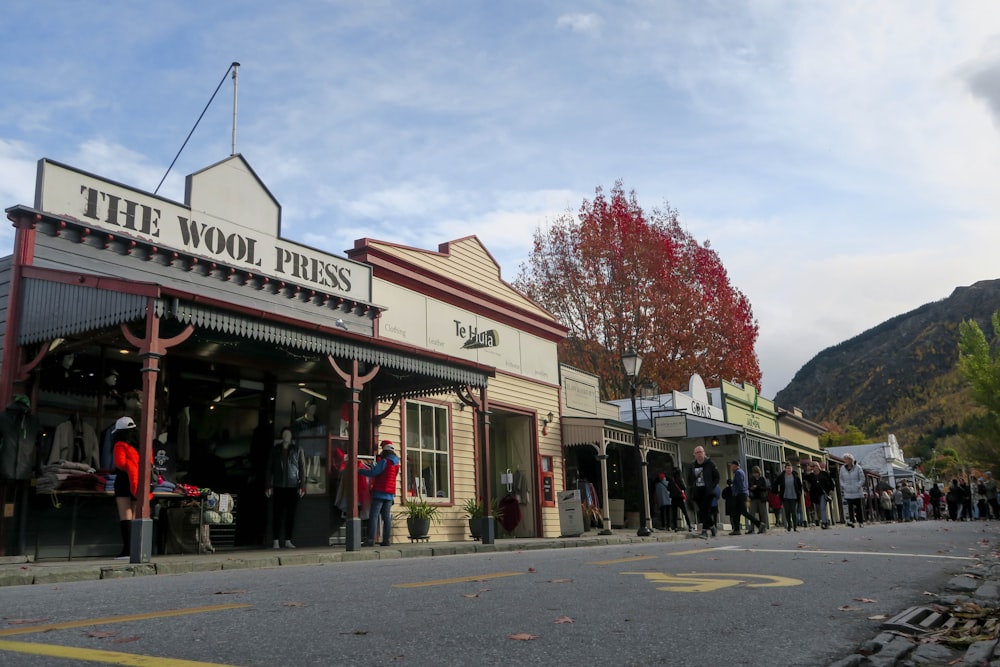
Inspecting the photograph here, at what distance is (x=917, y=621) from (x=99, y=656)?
12.7 ft

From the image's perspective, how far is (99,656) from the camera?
3.43m

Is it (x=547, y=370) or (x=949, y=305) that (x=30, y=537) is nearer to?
(x=547, y=370)

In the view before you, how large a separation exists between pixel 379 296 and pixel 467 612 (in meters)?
13.6

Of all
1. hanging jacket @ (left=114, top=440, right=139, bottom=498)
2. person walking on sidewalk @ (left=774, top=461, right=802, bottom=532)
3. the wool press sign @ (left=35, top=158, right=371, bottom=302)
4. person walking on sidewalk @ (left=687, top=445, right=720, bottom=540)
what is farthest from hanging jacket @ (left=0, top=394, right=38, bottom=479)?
person walking on sidewalk @ (left=774, top=461, right=802, bottom=532)

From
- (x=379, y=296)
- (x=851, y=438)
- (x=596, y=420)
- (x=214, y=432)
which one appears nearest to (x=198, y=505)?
(x=214, y=432)

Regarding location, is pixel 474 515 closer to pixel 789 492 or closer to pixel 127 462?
pixel 789 492

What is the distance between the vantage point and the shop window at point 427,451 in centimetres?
1833

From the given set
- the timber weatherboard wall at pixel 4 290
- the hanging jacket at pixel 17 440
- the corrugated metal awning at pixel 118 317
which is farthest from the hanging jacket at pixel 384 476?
the timber weatherboard wall at pixel 4 290

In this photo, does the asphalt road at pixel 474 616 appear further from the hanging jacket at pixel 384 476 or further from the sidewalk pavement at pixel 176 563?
the hanging jacket at pixel 384 476

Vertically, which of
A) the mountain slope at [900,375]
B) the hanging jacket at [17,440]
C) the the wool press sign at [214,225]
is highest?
the mountain slope at [900,375]

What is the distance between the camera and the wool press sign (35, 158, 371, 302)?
12539mm

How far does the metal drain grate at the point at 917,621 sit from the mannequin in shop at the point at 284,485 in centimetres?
1141

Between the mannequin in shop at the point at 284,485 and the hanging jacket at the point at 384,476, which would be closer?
the mannequin in shop at the point at 284,485

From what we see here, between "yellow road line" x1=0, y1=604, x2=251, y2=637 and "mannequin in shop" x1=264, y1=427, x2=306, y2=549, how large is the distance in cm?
950
